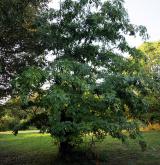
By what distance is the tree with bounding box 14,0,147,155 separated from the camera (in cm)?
1181

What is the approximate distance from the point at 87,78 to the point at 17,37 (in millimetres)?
4714

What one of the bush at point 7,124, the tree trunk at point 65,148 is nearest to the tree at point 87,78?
the tree trunk at point 65,148

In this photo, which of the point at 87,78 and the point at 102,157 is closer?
the point at 87,78

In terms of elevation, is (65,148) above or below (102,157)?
above

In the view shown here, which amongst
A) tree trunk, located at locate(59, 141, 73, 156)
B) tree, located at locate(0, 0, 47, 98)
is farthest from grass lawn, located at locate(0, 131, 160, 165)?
tree, located at locate(0, 0, 47, 98)

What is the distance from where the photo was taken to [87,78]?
12648 millimetres

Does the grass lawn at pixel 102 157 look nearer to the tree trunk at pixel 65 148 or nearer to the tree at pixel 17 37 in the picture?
the tree trunk at pixel 65 148

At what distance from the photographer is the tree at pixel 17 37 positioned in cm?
1383

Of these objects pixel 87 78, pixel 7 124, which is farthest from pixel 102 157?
pixel 7 124

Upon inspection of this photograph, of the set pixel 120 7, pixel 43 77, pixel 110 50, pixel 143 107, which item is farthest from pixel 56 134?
pixel 120 7

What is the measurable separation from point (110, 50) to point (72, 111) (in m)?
3.92

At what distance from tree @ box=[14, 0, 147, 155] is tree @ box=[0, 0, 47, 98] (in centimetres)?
71

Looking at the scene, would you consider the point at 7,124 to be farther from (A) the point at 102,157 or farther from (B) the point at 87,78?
(B) the point at 87,78

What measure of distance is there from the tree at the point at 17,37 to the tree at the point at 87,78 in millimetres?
713
